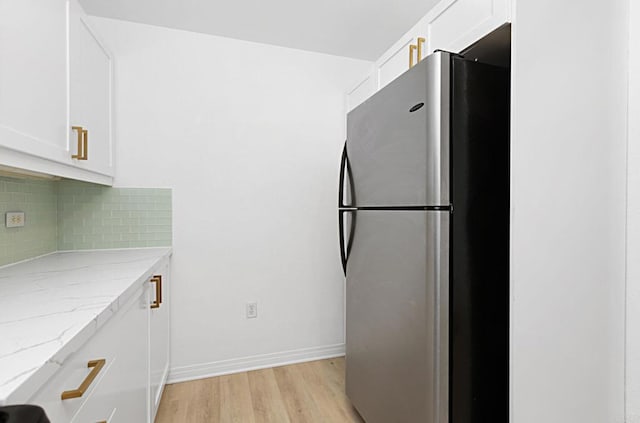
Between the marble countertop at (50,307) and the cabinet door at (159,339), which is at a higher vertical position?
the marble countertop at (50,307)

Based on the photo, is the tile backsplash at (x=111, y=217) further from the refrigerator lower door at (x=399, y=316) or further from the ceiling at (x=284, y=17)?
the refrigerator lower door at (x=399, y=316)

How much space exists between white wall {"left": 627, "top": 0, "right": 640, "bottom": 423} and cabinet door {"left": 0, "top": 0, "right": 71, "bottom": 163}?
5.99 feet

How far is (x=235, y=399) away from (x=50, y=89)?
1.84 metres

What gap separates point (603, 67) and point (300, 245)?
1.96m

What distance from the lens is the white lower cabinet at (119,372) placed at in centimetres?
70

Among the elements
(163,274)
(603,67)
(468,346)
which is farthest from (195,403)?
(603,67)

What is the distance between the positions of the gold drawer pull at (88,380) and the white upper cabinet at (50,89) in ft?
2.17

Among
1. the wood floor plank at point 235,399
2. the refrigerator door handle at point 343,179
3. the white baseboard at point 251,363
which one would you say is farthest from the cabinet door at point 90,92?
the wood floor plank at point 235,399

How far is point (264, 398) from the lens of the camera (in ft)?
6.63

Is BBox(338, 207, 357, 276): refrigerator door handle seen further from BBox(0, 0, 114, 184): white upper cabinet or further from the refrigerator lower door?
BBox(0, 0, 114, 184): white upper cabinet

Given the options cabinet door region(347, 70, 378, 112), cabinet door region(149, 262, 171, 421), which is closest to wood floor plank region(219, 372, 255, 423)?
cabinet door region(149, 262, 171, 421)

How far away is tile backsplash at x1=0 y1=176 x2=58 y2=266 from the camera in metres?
1.49

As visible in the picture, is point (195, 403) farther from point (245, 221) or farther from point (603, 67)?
point (603, 67)

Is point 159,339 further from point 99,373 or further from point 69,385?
point 69,385
